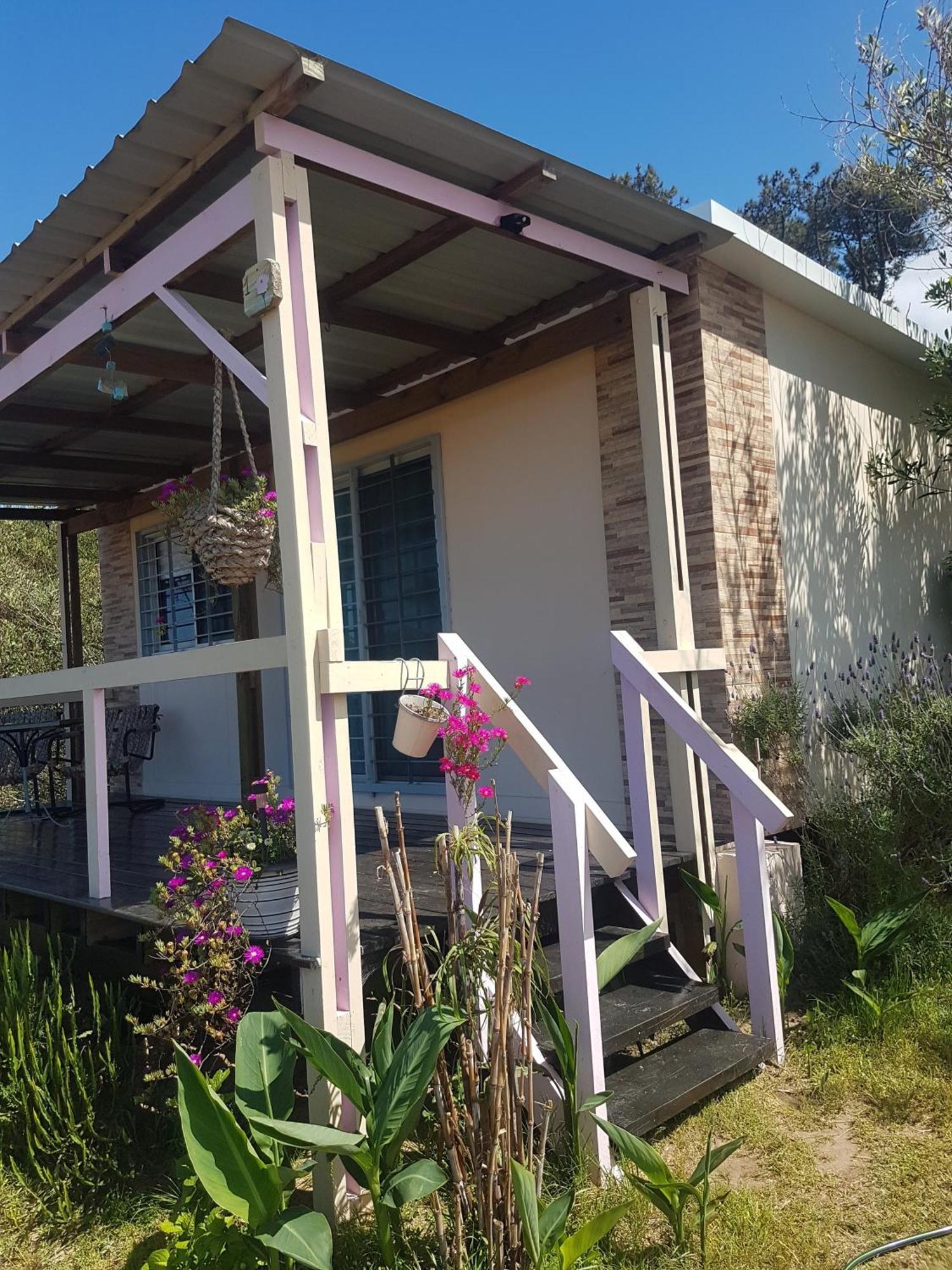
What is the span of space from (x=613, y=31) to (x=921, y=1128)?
10.2m

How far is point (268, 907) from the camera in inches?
145

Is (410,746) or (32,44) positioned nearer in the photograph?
(410,746)

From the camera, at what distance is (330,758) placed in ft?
11.2

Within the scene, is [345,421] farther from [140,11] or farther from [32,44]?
[32,44]

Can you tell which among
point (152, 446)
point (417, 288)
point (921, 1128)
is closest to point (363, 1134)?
point (921, 1128)

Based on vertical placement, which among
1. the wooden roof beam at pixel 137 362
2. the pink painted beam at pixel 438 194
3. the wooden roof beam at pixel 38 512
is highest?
the wooden roof beam at pixel 38 512

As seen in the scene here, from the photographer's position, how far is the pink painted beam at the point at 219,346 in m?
3.56

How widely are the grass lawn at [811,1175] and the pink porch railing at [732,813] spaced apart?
289 mm

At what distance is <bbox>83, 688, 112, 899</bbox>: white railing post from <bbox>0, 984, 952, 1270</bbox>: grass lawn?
1.30 meters

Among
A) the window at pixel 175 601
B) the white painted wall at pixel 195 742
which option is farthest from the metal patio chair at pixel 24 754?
the window at pixel 175 601

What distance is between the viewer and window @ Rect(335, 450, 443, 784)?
6.93 meters

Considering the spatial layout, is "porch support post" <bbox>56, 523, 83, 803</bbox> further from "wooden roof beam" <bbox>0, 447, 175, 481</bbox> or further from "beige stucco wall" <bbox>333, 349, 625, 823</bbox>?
"beige stucco wall" <bbox>333, 349, 625, 823</bbox>

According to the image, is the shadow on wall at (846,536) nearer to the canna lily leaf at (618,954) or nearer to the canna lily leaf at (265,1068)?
the canna lily leaf at (618,954)

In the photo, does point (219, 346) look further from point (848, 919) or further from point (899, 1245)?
point (899, 1245)
